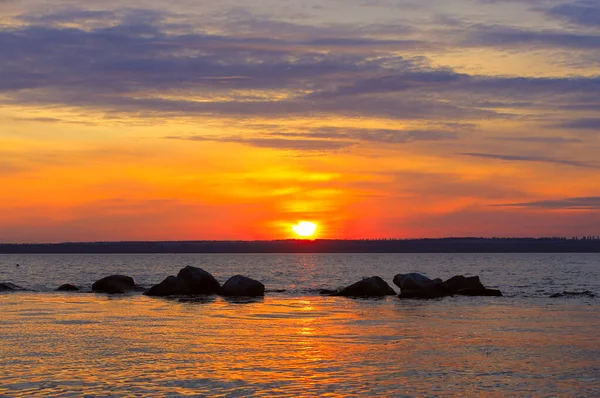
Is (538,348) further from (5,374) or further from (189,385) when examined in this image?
(5,374)

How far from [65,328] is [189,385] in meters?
17.0

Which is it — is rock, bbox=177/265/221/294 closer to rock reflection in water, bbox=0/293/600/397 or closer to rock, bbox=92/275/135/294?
rock, bbox=92/275/135/294

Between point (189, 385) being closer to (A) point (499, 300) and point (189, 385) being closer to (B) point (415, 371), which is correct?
(B) point (415, 371)

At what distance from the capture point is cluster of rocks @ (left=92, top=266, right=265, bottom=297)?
65.6 meters

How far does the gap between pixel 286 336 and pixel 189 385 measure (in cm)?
1246

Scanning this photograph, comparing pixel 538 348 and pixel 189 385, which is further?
pixel 538 348

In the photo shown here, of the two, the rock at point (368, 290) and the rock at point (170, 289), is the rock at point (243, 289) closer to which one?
the rock at point (170, 289)

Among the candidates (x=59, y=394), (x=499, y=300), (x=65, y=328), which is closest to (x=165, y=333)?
(x=65, y=328)

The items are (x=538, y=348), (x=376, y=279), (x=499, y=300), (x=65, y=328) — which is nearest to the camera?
(x=538, y=348)

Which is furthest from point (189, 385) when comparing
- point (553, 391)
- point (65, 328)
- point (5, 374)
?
point (65, 328)

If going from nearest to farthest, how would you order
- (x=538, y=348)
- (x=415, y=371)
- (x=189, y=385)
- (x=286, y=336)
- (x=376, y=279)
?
(x=189, y=385)
(x=415, y=371)
(x=538, y=348)
(x=286, y=336)
(x=376, y=279)

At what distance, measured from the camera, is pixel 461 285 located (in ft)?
218

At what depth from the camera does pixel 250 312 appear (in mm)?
48281

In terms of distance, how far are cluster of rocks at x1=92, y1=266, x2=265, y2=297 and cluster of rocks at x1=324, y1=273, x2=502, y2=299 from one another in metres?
7.56
